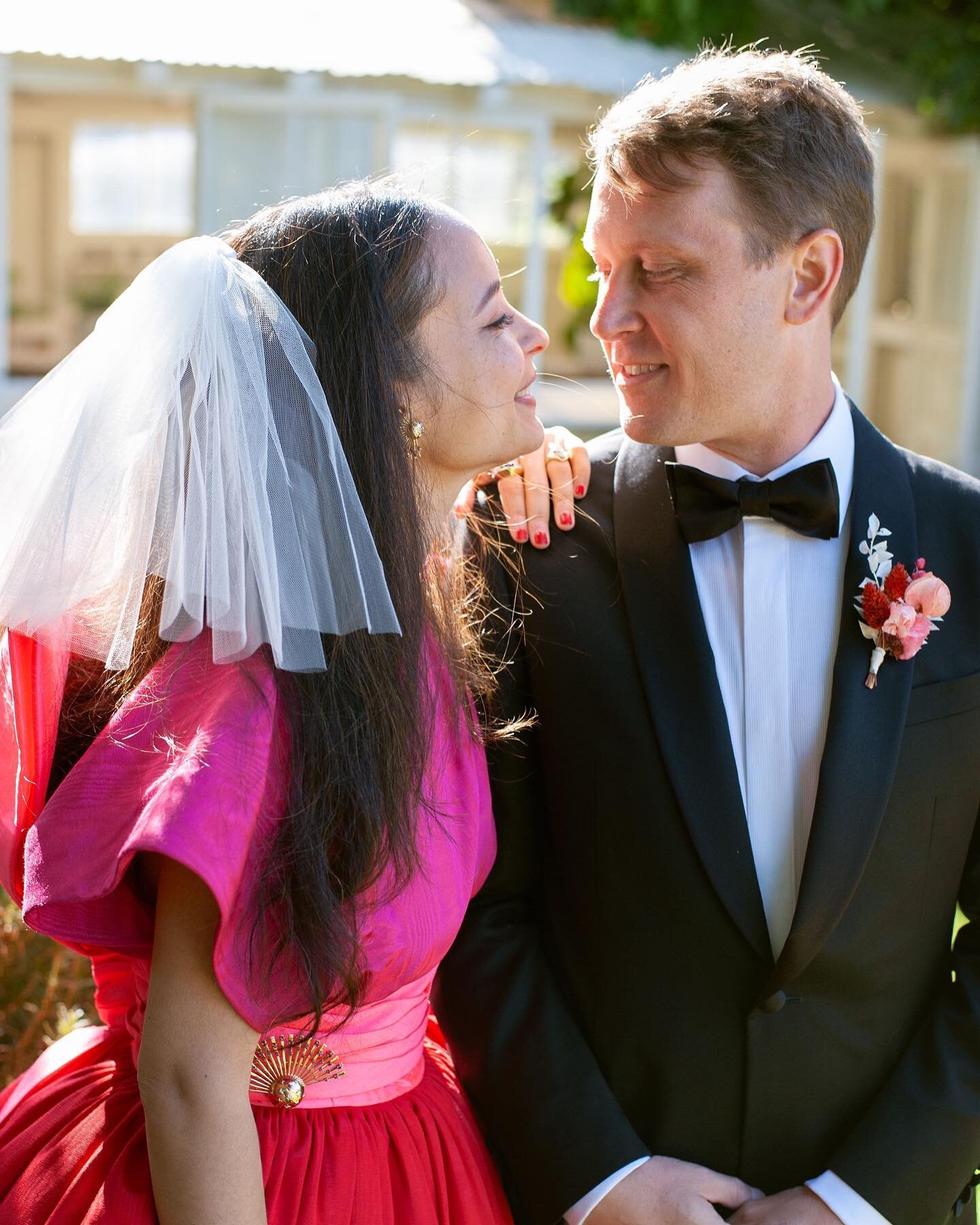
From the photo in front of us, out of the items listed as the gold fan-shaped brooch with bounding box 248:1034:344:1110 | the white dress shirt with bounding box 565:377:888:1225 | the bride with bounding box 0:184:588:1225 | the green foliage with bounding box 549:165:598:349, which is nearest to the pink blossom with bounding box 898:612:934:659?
the white dress shirt with bounding box 565:377:888:1225

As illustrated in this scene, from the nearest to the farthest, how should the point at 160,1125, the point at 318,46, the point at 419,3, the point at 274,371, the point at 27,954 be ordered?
1. the point at 160,1125
2. the point at 274,371
3. the point at 27,954
4. the point at 318,46
5. the point at 419,3

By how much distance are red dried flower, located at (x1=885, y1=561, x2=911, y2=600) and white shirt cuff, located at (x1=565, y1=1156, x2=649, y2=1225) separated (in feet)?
2.76

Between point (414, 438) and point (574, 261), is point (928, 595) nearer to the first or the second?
point (414, 438)

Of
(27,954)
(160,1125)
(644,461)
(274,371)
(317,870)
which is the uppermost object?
(274,371)

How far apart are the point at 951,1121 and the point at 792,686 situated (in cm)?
62

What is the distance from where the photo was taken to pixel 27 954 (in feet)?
10.4

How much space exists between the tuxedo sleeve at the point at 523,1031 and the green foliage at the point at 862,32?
847cm

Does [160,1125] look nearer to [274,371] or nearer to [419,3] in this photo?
[274,371]

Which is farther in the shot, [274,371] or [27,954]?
[27,954]

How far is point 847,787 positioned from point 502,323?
2.47 ft

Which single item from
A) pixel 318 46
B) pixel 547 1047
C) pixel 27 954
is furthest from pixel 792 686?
pixel 318 46

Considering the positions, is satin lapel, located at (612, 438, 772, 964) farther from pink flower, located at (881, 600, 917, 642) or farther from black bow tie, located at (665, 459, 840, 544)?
pink flower, located at (881, 600, 917, 642)

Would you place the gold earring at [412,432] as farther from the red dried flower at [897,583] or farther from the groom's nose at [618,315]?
the red dried flower at [897,583]

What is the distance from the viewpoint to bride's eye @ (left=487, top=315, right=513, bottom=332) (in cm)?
177
